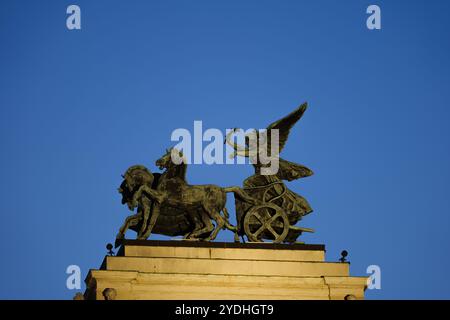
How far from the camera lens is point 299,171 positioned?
51500 millimetres

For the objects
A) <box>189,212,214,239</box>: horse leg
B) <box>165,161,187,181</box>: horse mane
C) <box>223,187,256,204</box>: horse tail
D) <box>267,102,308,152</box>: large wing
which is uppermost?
<box>267,102,308,152</box>: large wing

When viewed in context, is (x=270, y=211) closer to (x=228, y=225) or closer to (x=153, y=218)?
(x=228, y=225)

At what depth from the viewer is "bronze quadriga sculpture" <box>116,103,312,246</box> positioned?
162 feet

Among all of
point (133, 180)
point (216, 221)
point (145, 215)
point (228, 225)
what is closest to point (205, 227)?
point (216, 221)

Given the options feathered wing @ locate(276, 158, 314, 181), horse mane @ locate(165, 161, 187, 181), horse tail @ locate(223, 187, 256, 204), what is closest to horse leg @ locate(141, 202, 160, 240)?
horse mane @ locate(165, 161, 187, 181)

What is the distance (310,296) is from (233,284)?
217 centimetres

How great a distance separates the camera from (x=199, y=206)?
49.7 meters

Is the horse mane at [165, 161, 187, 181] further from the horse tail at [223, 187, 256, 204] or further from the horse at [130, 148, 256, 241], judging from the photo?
the horse tail at [223, 187, 256, 204]

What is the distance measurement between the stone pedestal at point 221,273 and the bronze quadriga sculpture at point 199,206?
62cm

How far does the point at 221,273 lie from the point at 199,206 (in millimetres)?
2096

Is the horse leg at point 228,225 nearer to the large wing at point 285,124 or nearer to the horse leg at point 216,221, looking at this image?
the horse leg at point 216,221

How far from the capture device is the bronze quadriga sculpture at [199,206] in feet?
162

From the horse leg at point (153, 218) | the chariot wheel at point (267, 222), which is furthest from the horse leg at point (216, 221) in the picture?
the horse leg at point (153, 218)

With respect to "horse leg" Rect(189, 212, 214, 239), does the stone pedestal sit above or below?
below
